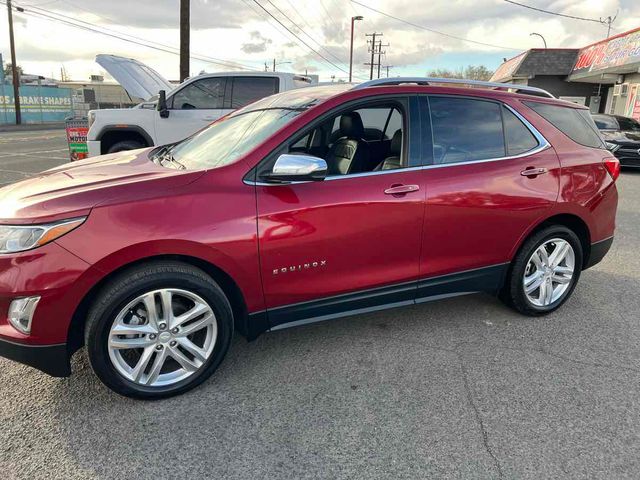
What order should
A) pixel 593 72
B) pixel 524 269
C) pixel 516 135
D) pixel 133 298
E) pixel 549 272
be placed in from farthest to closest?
pixel 593 72 → pixel 549 272 → pixel 524 269 → pixel 516 135 → pixel 133 298

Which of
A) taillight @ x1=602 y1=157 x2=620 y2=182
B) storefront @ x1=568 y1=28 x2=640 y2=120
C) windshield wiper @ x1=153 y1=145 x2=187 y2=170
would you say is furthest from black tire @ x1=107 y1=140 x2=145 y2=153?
storefront @ x1=568 y1=28 x2=640 y2=120

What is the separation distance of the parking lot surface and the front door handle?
44.0 inches

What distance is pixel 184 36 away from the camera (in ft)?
45.5

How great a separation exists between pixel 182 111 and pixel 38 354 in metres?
6.75

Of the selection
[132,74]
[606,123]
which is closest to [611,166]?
[132,74]

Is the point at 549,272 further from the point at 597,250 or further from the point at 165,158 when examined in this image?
the point at 165,158

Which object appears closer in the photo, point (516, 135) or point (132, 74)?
point (516, 135)

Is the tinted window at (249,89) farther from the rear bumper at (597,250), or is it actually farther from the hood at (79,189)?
the rear bumper at (597,250)

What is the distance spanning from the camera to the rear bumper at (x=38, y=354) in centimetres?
250

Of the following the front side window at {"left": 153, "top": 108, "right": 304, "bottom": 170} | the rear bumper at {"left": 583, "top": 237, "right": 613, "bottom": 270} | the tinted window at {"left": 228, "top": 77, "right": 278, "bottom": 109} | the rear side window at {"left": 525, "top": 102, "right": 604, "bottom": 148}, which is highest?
the tinted window at {"left": 228, "top": 77, "right": 278, "bottom": 109}

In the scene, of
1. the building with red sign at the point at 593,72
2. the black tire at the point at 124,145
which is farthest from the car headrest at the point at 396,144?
the building with red sign at the point at 593,72

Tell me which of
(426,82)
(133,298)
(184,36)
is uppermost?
(184,36)

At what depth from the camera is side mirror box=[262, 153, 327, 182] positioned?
2.78 metres

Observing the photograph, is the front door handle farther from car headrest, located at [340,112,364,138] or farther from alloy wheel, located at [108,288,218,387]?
alloy wheel, located at [108,288,218,387]
